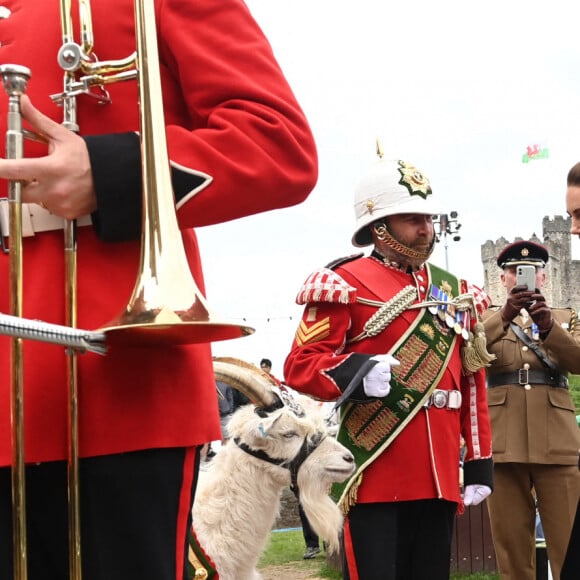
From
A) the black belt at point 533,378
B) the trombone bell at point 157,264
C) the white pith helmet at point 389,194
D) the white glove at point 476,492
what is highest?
the white pith helmet at point 389,194

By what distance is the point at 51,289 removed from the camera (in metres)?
1.77

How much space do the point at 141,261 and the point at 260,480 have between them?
129 inches

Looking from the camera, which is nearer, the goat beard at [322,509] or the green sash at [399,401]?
the green sash at [399,401]

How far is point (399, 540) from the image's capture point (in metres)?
4.38

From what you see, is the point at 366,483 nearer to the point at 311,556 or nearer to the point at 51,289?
the point at 51,289

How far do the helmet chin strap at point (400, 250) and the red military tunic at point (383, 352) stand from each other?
68 mm

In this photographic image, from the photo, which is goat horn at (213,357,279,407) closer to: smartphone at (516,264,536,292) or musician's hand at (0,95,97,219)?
smartphone at (516,264,536,292)

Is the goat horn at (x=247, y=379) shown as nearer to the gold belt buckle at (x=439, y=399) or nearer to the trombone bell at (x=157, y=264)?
the gold belt buckle at (x=439, y=399)

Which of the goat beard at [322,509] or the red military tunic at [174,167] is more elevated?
the red military tunic at [174,167]

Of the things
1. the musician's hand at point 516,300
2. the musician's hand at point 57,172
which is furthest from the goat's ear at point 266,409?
the musician's hand at point 57,172

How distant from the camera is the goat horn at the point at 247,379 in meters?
4.53

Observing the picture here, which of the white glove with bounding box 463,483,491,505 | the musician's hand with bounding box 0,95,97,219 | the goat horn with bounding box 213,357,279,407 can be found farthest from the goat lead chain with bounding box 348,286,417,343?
the musician's hand with bounding box 0,95,97,219

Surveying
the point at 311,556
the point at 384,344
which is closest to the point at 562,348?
the point at 384,344

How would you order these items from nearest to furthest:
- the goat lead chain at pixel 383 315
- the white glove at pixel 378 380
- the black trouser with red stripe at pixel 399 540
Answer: the white glove at pixel 378 380 < the black trouser with red stripe at pixel 399 540 < the goat lead chain at pixel 383 315
